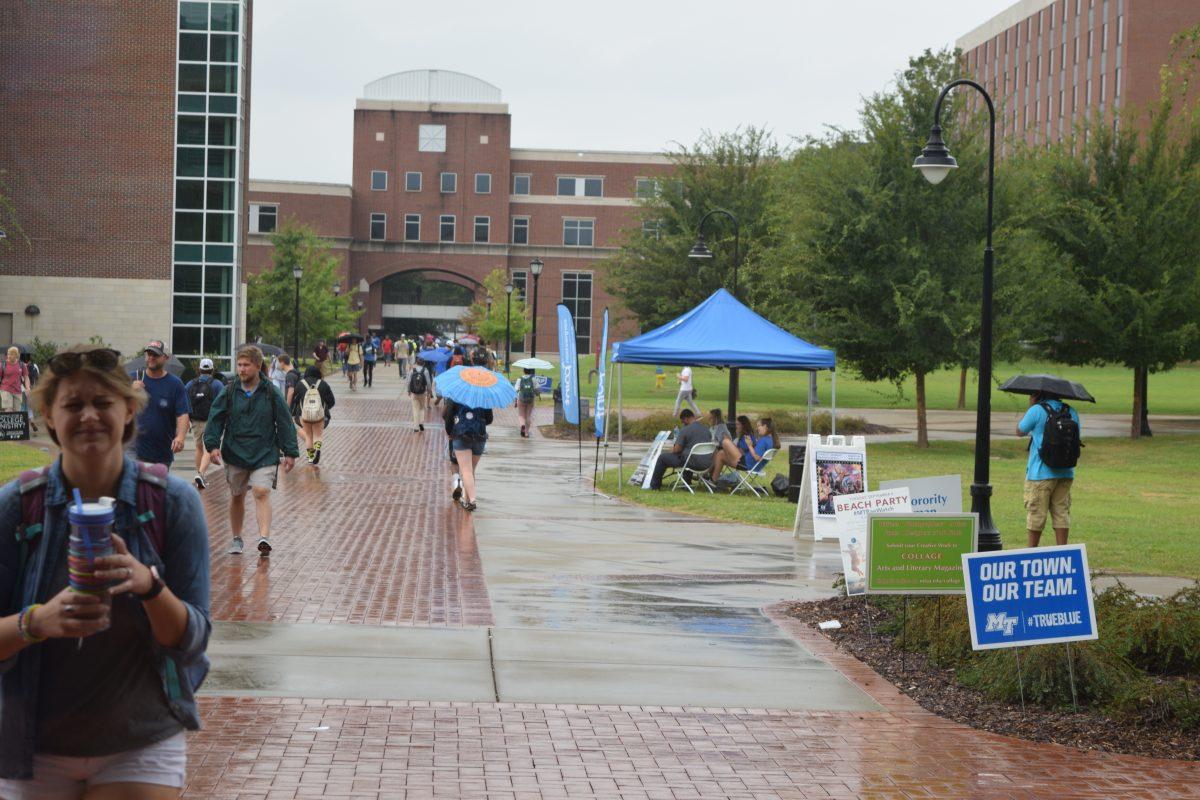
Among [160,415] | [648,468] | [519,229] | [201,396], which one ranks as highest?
[519,229]

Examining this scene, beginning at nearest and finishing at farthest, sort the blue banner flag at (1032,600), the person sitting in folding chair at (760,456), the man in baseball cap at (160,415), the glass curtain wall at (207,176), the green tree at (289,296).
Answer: the blue banner flag at (1032,600) < the man in baseball cap at (160,415) < the person sitting in folding chair at (760,456) < the glass curtain wall at (207,176) < the green tree at (289,296)

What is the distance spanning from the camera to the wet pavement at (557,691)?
6387 millimetres

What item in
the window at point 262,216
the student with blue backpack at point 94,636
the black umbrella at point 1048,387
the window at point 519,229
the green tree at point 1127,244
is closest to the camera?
the student with blue backpack at point 94,636

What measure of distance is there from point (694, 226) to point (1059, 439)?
39379 mm

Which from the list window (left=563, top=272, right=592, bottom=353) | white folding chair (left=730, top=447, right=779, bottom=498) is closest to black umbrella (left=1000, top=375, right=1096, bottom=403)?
white folding chair (left=730, top=447, right=779, bottom=498)

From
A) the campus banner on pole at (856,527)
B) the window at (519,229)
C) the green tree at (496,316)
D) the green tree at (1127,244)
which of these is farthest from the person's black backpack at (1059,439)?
the window at (519,229)

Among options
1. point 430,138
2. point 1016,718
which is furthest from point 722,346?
point 430,138

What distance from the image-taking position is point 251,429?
1201cm

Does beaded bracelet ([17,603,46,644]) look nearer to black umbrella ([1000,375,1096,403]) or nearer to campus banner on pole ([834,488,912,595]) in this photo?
campus banner on pole ([834,488,912,595])

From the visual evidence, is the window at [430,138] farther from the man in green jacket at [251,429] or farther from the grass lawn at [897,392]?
the man in green jacket at [251,429]

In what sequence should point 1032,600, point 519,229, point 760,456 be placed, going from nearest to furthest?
point 1032,600
point 760,456
point 519,229

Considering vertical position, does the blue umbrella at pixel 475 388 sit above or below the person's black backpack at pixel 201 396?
above

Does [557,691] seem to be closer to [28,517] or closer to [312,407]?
[28,517]

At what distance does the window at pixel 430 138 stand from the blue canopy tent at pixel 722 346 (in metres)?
77.8
